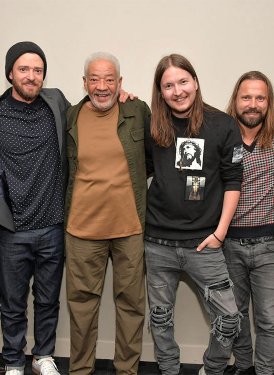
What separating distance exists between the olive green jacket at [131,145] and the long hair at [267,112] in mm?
437

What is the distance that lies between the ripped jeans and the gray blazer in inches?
25.4

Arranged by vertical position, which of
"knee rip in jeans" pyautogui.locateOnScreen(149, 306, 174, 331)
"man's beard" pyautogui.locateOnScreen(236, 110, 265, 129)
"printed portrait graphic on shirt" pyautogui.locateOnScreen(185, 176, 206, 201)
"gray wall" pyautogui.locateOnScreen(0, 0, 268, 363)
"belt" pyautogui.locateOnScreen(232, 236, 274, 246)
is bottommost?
"knee rip in jeans" pyautogui.locateOnScreen(149, 306, 174, 331)

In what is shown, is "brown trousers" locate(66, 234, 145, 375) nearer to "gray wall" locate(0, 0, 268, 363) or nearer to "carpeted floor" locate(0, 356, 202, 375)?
"carpeted floor" locate(0, 356, 202, 375)

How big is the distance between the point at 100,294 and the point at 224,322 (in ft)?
2.14

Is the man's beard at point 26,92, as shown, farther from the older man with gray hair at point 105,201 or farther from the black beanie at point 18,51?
the older man with gray hair at point 105,201

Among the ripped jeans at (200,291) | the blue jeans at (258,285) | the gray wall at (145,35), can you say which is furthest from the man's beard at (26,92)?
the blue jeans at (258,285)

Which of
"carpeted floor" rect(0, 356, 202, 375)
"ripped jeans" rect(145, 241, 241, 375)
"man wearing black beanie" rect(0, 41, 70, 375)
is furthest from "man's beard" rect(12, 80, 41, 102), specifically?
"carpeted floor" rect(0, 356, 202, 375)

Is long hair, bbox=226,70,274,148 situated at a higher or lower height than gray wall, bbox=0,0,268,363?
lower

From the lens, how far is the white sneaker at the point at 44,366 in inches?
101

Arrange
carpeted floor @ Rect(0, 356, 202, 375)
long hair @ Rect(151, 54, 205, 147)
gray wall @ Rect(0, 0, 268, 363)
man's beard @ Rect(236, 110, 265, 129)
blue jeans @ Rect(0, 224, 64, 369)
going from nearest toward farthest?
long hair @ Rect(151, 54, 205, 147), man's beard @ Rect(236, 110, 265, 129), blue jeans @ Rect(0, 224, 64, 369), gray wall @ Rect(0, 0, 268, 363), carpeted floor @ Rect(0, 356, 202, 375)

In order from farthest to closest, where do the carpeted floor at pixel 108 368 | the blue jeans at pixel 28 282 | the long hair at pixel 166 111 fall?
1. the carpeted floor at pixel 108 368
2. the blue jeans at pixel 28 282
3. the long hair at pixel 166 111

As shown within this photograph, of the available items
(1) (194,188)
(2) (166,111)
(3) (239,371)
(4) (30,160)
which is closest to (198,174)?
(1) (194,188)

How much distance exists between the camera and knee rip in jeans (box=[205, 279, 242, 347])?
7.41ft

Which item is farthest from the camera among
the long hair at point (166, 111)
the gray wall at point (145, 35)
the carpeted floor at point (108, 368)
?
the carpeted floor at point (108, 368)
